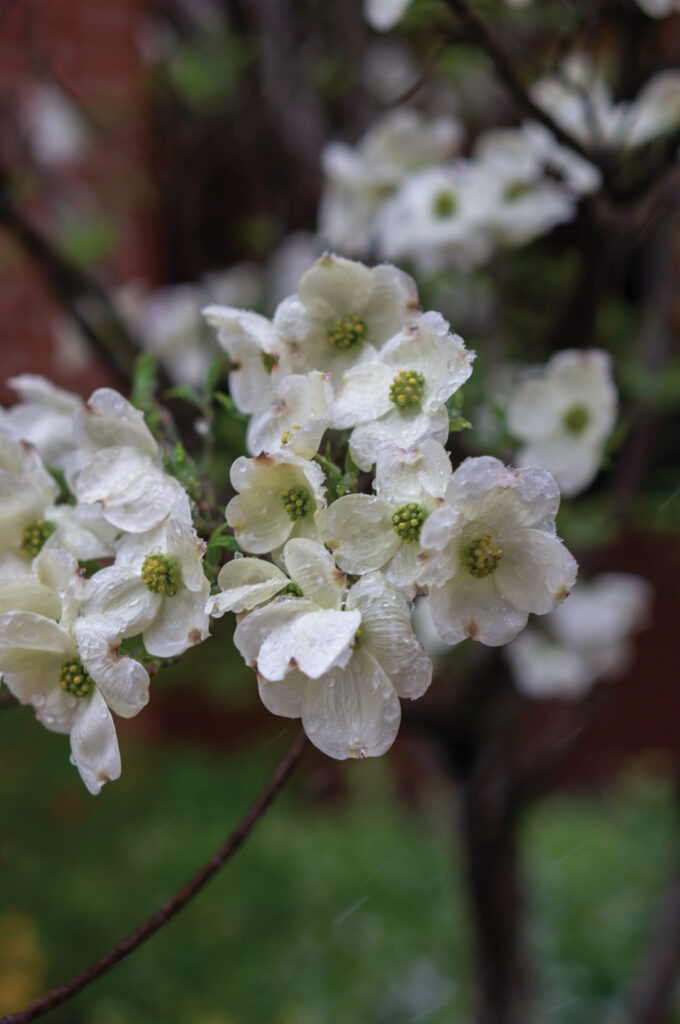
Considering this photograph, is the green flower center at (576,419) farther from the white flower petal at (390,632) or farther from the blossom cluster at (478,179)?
the white flower petal at (390,632)

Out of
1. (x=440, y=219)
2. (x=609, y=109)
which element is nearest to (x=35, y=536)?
(x=440, y=219)

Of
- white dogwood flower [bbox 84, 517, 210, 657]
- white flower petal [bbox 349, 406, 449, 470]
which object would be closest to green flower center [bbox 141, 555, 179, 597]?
white dogwood flower [bbox 84, 517, 210, 657]

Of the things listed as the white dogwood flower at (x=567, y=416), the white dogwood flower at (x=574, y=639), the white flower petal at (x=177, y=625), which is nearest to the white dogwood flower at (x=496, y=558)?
the white flower petal at (x=177, y=625)

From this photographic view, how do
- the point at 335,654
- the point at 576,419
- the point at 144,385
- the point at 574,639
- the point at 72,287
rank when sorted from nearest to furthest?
the point at 335,654, the point at 144,385, the point at 576,419, the point at 72,287, the point at 574,639

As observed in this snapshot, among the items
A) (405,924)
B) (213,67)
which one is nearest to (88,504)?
(213,67)

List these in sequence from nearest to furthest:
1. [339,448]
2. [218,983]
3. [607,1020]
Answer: [339,448]
[607,1020]
[218,983]

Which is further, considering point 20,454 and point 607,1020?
point 607,1020

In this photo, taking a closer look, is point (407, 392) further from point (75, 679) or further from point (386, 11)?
point (386, 11)

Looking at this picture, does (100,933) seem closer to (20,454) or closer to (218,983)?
(218,983)
